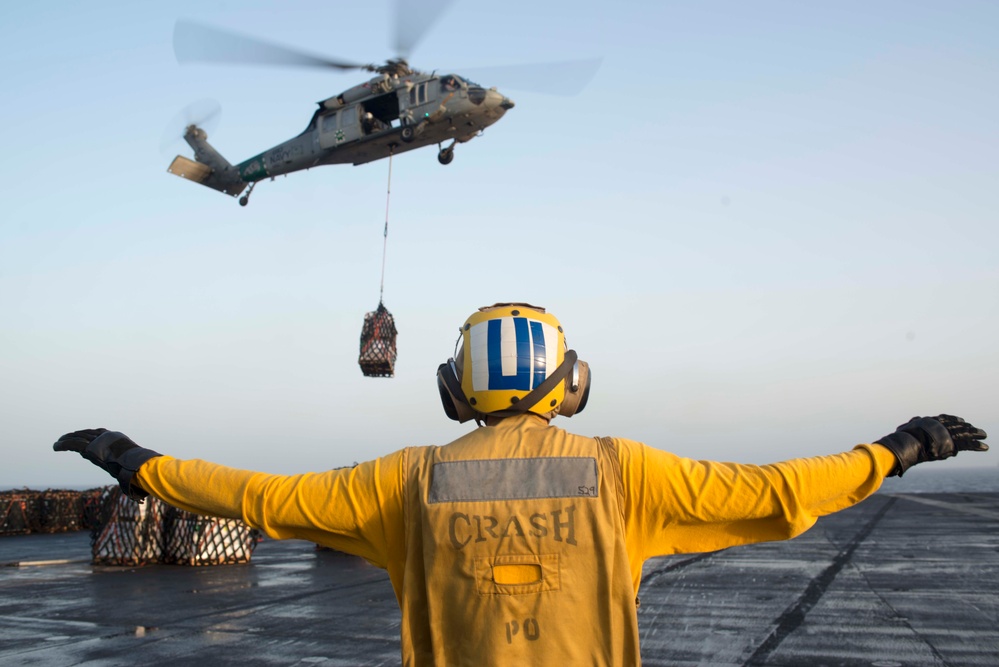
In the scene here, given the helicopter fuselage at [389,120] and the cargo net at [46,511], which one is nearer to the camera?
the helicopter fuselage at [389,120]

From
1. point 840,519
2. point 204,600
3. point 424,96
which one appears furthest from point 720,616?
point 840,519

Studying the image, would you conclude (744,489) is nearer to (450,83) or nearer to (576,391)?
(576,391)

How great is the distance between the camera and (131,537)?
17734 mm

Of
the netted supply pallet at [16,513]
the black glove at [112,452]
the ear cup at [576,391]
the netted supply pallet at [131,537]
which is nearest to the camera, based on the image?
the black glove at [112,452]

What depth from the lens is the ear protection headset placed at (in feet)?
9.99

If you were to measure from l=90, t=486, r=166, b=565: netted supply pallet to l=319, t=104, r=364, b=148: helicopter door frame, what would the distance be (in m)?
10.6

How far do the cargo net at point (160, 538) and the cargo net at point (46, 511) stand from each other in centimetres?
1349

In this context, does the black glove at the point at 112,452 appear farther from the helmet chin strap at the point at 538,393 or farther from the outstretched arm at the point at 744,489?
the outstretched arm at the point at 744,489

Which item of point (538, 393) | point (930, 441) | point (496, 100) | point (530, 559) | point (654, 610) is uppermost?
point (496, 100)

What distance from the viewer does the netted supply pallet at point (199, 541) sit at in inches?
692

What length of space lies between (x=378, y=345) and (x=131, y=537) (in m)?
6.28

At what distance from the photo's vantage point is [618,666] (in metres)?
2.73

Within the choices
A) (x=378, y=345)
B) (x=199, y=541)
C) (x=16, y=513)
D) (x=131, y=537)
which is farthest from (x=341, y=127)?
(x=16, y=513)

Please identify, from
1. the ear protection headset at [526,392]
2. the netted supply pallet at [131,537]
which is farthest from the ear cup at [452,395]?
the netted supply pallet at [131,537]
